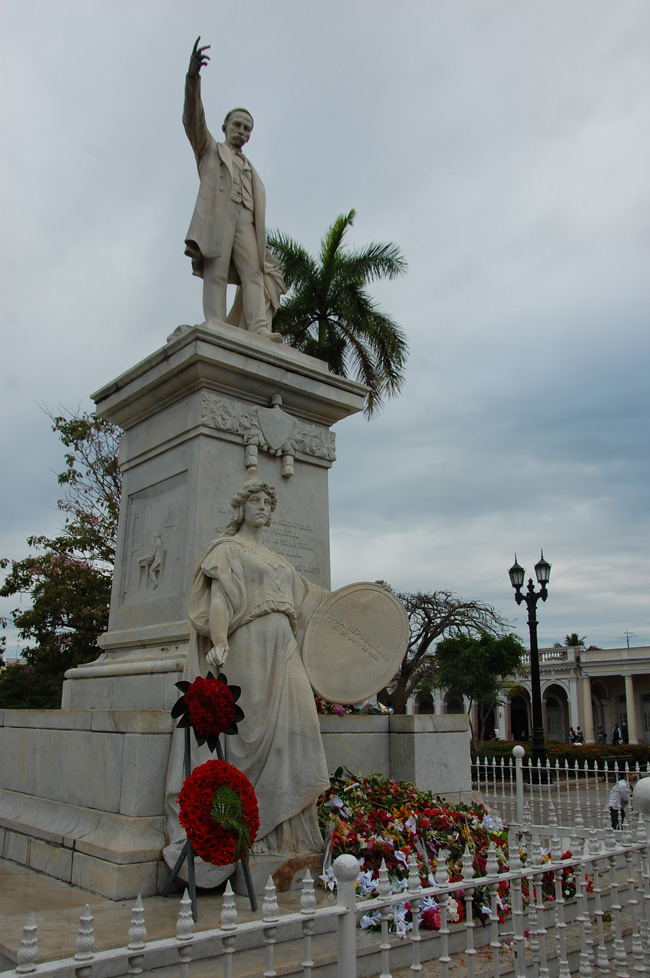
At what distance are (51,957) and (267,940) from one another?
4.27 feet

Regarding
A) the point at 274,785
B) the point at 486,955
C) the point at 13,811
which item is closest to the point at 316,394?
the point at 274,785

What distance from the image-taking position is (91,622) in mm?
18312

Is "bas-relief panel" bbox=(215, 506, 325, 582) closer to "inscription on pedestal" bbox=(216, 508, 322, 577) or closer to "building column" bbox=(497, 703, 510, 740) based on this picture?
"inscription on pedestal" bbox=(216, 508, 322, 577)

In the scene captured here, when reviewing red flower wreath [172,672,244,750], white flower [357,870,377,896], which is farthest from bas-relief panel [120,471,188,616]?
white flower [357,870,377,896]

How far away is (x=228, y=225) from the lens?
312 inches

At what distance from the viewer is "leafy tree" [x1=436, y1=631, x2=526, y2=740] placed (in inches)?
1212

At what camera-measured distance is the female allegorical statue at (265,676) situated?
15.7ft

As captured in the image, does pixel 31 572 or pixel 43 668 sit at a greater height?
pixel 31 572

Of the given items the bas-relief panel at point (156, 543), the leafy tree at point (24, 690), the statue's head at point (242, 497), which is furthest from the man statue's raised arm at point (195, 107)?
the leafy tree at point (24, 690)

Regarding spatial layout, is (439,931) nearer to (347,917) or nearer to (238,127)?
(347,917)

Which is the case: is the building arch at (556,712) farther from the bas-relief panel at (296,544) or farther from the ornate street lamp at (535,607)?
the bas-relief panel at (296,544)

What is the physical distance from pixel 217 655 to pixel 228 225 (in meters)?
4.83

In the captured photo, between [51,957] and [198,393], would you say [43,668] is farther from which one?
[51,957]

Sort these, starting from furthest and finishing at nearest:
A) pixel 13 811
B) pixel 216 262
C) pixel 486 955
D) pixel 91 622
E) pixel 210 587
A: pixel 91 622 < pixel 216 262 < pixel 13 811 < pixel 210 587 < pixel 486 955
